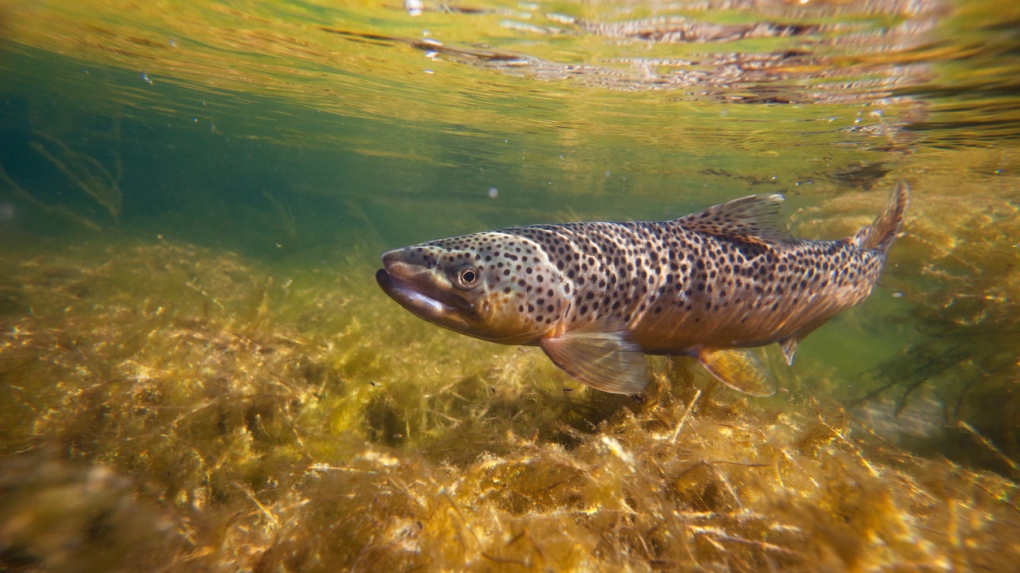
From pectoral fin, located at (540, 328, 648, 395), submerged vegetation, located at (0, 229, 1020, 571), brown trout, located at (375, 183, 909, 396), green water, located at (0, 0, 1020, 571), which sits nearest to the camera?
submerged vegetation, located at (0, 229, 1020, 571)

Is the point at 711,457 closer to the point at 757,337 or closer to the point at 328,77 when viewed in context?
the point at 757,337

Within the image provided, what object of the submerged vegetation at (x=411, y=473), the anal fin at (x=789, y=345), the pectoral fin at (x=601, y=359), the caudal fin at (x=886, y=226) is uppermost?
the caudal fin at (x=886, y=226)

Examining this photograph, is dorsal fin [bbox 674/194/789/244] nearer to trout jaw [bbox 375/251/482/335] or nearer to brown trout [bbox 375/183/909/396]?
brown trout [bbox 375/183/909/396]

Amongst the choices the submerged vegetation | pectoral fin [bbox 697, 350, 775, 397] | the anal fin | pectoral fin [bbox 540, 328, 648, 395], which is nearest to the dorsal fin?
pectoral fin [bbox 697, 350, 775, 397]

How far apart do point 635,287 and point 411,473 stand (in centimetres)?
248

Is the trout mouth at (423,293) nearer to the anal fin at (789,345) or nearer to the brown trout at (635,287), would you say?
the brown trout at (635,287)

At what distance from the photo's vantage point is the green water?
2.47 m

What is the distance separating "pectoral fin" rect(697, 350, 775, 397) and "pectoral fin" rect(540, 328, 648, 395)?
1067 millimetres

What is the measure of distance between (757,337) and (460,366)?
4052 mm

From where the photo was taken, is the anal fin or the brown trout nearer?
the brown trout

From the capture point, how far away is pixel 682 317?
3.93 meters

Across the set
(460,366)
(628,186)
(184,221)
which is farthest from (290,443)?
(184,221)

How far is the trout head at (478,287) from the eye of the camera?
→ 3.24m

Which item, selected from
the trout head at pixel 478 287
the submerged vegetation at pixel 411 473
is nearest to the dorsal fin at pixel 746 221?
the submerged vegetation at pixel 411 473
